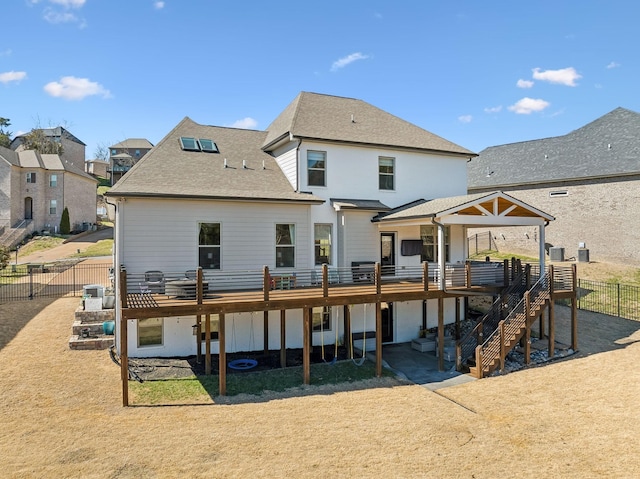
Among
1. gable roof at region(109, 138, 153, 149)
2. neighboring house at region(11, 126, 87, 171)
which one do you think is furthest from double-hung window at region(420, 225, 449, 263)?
gable roof at region(109, 138, 153, 149)

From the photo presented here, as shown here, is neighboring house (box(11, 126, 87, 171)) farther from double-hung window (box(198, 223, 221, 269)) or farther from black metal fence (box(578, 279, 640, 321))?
black metal fence (box(578, 279, 640, 321))

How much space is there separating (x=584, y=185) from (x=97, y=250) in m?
40.7

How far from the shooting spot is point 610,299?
21969mm

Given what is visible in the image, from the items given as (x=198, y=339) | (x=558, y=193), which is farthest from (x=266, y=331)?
(x=558, y=193)

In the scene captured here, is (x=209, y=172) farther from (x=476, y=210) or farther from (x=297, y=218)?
(x=476, y=210)

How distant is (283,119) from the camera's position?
19125 millimetres

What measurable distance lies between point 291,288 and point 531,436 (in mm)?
8121

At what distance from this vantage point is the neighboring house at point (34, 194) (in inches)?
1700

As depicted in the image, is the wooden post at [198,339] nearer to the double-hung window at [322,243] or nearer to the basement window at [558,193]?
the double-hung window at [322,243]

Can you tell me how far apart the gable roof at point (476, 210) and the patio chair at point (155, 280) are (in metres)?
8.39

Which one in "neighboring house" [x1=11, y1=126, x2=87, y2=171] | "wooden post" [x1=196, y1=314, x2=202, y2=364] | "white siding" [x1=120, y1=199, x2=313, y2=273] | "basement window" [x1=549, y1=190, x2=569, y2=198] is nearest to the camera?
"white siding" [x1=120, y1=199, x2=313, y2=273]

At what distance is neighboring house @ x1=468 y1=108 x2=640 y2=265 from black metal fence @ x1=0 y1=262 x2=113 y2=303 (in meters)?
30.1

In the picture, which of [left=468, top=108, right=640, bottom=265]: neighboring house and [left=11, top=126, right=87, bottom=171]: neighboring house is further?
[left=11, top=126, right=87, bottom=171]: neighboring house

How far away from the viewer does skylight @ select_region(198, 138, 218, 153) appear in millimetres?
16916
